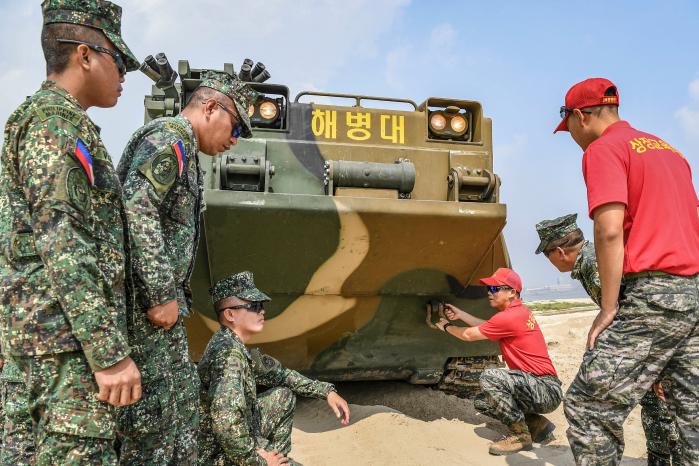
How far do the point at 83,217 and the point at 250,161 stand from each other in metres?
2.31

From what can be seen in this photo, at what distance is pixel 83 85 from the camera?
1.99 metres

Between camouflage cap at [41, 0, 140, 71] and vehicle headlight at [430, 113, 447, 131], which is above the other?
vehicle headlight at [430, 113, 447, 131]

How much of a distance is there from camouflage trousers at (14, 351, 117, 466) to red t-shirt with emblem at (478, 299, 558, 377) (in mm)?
2912

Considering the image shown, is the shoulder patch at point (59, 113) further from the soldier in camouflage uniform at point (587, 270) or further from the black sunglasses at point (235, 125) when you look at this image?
the soldier in camouflage uniform at point (587, 270)

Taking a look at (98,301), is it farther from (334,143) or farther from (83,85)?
(334,143)

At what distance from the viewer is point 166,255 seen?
2.23m

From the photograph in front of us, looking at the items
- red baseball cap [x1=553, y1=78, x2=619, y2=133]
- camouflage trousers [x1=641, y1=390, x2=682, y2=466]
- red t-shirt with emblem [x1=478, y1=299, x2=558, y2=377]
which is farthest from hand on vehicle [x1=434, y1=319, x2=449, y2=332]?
red baseball cap [x1=553, y1=78, x2=619, y2=133]

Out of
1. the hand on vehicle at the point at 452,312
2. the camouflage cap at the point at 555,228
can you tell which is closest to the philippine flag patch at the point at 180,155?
the camouflage cap at the point at 555,228

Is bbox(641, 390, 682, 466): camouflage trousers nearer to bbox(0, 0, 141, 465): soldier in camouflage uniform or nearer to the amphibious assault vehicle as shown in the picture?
the amphibious assault vehicle

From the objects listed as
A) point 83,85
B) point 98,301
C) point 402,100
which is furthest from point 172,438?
point 402,100

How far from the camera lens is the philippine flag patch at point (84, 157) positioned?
5.97 feet

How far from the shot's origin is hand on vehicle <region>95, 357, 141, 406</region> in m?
1.77

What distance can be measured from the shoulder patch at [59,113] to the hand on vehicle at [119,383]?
2.27 feet

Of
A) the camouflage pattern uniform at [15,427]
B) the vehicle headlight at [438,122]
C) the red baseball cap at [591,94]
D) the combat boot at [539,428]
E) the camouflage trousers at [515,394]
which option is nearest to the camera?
the camouflage pattern uniform at [15,427]
